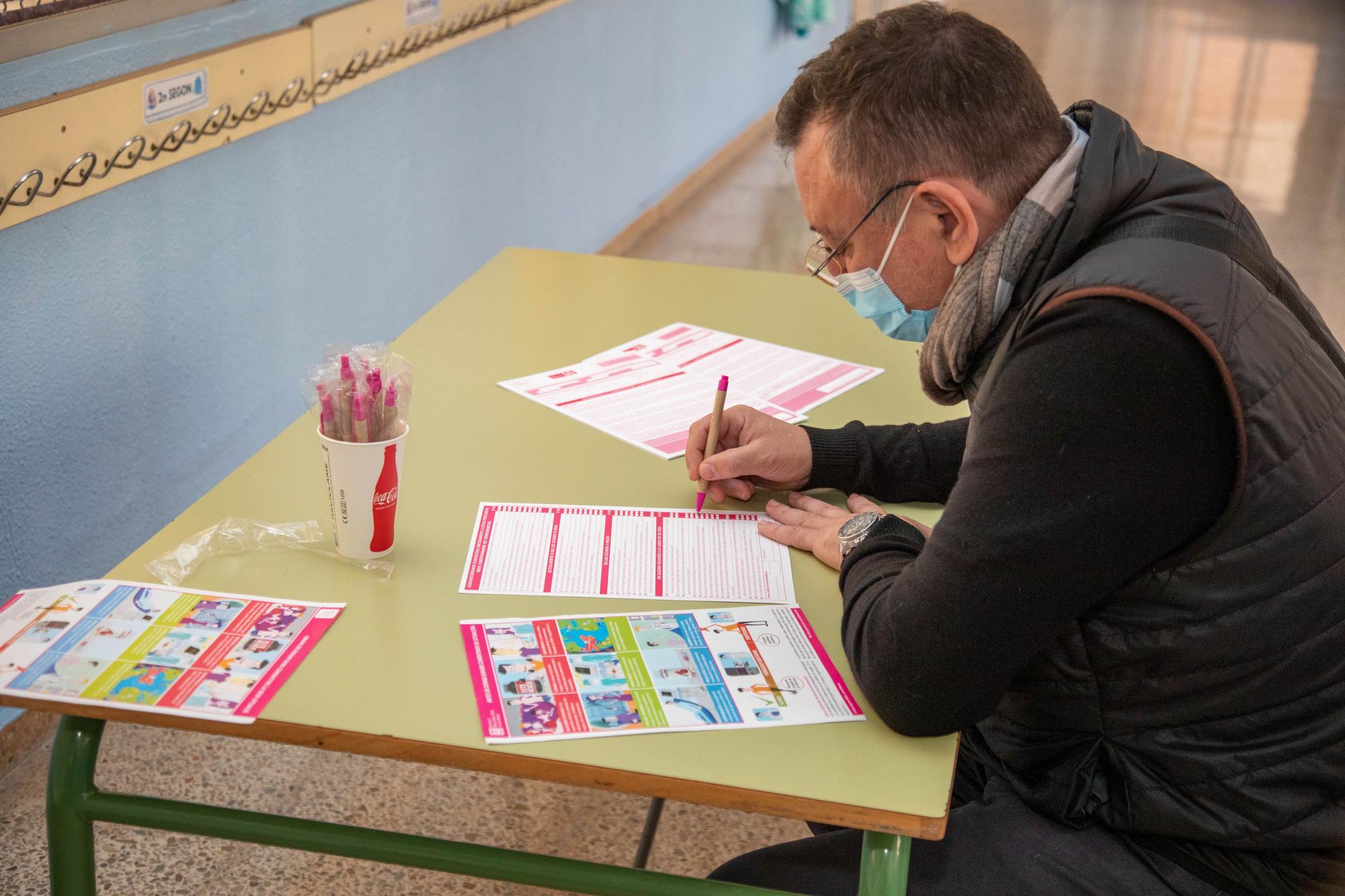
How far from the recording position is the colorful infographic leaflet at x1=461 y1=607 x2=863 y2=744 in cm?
95

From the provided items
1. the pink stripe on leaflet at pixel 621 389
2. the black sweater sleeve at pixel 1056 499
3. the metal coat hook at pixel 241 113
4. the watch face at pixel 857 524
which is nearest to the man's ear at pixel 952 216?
the black sweater sleeve at pixel 1056 499

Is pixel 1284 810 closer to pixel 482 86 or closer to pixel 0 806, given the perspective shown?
pixel 0 806

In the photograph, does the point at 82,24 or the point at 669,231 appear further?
the point at 669,231

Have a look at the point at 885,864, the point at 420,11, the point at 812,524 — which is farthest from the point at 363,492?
the point at 420,11

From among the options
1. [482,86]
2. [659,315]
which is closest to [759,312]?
[659,315]

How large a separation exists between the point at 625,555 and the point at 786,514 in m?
0.19

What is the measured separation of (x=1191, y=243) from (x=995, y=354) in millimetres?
177

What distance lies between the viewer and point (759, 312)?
6.18 ft

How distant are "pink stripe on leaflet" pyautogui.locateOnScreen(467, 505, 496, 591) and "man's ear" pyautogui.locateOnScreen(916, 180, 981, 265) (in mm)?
530

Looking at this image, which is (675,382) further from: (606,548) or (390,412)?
(390,412)

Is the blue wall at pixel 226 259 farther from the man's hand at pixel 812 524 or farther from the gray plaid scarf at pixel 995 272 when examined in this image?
the gray plaid scarf at pixel 995 272

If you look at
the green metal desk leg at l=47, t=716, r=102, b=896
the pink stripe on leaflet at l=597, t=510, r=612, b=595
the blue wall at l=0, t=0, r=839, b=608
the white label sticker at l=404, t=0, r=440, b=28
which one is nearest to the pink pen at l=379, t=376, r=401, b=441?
the pink stripe on leaflet at l=597, t=510, r=612, b=595

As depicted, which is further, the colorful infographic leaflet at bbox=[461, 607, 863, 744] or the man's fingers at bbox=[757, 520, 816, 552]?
the man's fingers at bbox=[757, 520, 816, 552]

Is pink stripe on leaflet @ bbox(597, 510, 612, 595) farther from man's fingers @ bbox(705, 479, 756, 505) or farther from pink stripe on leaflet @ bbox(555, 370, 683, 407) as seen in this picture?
pink stripe on leaflet @ bbox(555, 370, 683, 407)
